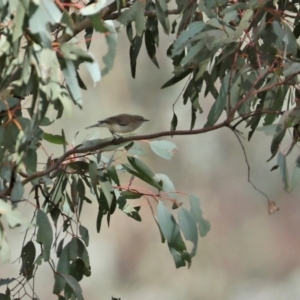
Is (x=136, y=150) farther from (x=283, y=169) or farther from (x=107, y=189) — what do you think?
(x=283, y=169)

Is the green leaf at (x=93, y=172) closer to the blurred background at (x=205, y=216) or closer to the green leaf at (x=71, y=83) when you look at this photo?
the green leaf at (x=71, y=83)

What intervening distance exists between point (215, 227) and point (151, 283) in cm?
42

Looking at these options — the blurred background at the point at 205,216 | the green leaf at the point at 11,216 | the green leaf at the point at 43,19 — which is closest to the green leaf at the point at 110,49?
the green leaf at the point at 43,19

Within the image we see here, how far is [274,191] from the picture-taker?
8.87 ft

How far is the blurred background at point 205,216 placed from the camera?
272 cm

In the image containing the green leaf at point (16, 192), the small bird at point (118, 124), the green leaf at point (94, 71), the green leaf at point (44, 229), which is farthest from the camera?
the small bird at point (118, 124)

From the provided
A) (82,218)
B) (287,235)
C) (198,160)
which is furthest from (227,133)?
(82,218)

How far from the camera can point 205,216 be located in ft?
9.00

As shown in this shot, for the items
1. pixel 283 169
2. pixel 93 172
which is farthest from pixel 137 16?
pixel 283 169

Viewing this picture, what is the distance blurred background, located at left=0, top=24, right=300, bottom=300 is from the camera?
8.91 feet

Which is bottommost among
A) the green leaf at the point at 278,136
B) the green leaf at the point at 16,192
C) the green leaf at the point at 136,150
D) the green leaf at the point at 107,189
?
the green leaf at the point at 107,189

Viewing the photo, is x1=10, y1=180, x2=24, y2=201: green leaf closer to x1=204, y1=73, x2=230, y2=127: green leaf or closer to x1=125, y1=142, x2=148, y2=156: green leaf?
x1=125, y1=142, x2=148, y2=156: green leaf

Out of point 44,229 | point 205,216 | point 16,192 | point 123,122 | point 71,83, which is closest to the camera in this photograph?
point 71,83

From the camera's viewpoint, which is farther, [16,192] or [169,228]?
[169,228]
